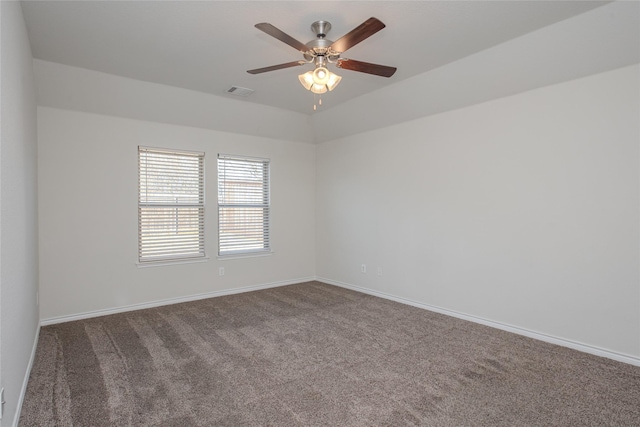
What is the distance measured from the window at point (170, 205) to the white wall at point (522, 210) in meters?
2.52

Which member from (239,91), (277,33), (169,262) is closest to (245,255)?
(169,262)

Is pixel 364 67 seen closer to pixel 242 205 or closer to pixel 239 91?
pixel 239 91

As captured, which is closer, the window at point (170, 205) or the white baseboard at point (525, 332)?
the white baseboard at point (525, 332)

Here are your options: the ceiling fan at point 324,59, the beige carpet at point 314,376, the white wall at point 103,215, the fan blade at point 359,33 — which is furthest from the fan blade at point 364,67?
the white wall at point 103,215

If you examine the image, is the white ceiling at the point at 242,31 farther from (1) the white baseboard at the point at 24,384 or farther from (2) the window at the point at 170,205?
(1) the white baseboard at the point at 24,384

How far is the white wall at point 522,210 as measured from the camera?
298 centimetres

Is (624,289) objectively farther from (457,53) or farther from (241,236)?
(241,236)

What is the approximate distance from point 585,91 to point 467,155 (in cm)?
122

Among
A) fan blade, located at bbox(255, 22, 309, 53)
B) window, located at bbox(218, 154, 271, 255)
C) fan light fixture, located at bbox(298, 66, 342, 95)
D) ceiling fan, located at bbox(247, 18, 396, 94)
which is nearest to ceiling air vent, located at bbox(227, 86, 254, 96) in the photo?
window, located at bbox(218, 154, 271, 255)

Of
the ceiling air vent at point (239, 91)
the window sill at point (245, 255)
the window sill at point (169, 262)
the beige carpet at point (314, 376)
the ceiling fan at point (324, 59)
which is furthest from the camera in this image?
the window sill at point (245, 255)

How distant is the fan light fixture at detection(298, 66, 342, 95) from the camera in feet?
8.80

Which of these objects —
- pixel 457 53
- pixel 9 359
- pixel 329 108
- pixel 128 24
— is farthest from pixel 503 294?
pixel 128 24

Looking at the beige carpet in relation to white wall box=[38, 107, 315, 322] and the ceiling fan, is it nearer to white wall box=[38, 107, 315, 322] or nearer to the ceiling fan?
white wall box=[38, 107, 315, 322]

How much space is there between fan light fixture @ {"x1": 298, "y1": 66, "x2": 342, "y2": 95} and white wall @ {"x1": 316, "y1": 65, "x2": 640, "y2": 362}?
2.08m
